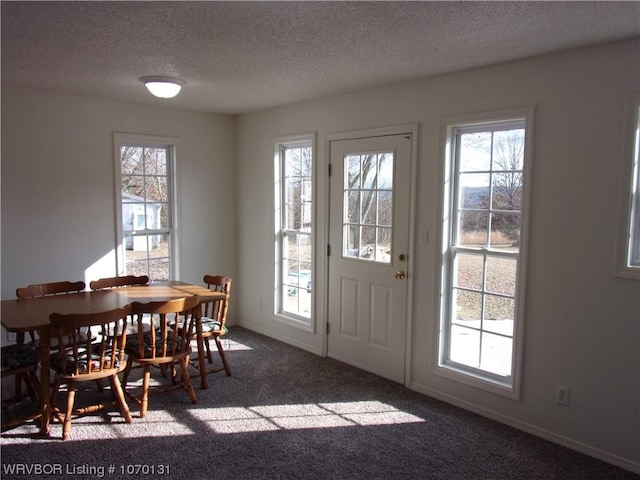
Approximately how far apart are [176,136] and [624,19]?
156 inches

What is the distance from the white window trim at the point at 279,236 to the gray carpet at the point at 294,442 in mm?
1033

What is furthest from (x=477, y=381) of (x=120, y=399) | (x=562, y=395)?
(x=120, y=399)

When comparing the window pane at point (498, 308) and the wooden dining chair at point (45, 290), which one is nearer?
the window pane at point (498, 308)

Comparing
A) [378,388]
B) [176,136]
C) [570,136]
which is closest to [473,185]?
[570,136]

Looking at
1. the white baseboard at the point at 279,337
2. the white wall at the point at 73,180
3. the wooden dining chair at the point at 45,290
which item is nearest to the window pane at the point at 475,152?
the white baseboard at the point at 279,337

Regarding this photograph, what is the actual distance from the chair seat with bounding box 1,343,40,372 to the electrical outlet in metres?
3.28

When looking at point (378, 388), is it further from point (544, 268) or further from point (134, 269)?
point (134, 269)

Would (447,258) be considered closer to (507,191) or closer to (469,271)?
(469,271)

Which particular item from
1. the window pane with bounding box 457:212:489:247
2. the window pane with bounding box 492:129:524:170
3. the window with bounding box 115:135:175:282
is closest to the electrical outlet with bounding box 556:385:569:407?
the window pane with bounding box 457:212:489:247

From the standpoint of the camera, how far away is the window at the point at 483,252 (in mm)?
3246

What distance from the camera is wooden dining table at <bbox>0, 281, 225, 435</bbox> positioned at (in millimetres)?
2893

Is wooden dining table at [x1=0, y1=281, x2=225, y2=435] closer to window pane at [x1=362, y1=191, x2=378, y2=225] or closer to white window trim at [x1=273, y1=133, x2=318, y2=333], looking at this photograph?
white window trim at [x1=273, y1=133, x2=318, y2=333]

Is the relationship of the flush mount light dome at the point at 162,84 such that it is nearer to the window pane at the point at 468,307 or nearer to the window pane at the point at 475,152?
the window pane at the point at 475,152

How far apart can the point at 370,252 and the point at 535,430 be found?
1.80m
